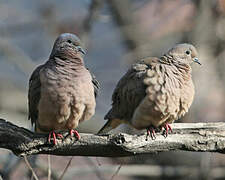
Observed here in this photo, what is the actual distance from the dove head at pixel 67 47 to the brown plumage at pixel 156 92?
0.55m

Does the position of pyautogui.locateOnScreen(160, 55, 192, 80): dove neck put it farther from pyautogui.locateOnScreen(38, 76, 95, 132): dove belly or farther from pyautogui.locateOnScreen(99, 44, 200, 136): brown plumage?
pyautogui.locateOnScreen(38, 76, 95, 132): dove belly

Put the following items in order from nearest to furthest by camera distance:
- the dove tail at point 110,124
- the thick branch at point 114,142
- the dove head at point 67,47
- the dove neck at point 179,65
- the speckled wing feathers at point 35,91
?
the thick branch at point 114,142, the speckled wing feathers at point 35,91, the dove head at point 67,47, the dove neck at point 179,65, the dove tail at point 110,124

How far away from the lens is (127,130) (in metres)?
7.72

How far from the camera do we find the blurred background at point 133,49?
24.3ft

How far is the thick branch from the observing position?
4.20 meters

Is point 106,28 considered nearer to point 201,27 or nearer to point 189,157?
point 201,27

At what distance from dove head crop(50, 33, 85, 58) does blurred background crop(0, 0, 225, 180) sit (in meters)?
1.88

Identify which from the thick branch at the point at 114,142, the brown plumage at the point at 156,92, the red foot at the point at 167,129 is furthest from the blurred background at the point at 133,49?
the thick branch at the point at 114,142

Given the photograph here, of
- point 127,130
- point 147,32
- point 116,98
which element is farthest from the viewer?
point 147,32

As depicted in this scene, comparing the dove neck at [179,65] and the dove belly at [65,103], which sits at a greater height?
the dove neck at [179,65]

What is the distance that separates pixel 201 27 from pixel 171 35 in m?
0.59

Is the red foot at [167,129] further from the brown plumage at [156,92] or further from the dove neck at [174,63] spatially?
the dove neck at [174,63]

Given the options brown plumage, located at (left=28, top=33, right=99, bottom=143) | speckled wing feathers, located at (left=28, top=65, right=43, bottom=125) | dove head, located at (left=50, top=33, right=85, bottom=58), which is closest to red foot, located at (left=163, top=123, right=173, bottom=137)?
brown plumage, located at (left=28, top=33, right=99, bottom=143)

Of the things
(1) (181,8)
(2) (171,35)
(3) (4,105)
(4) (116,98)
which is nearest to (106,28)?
(1) (181,8)
